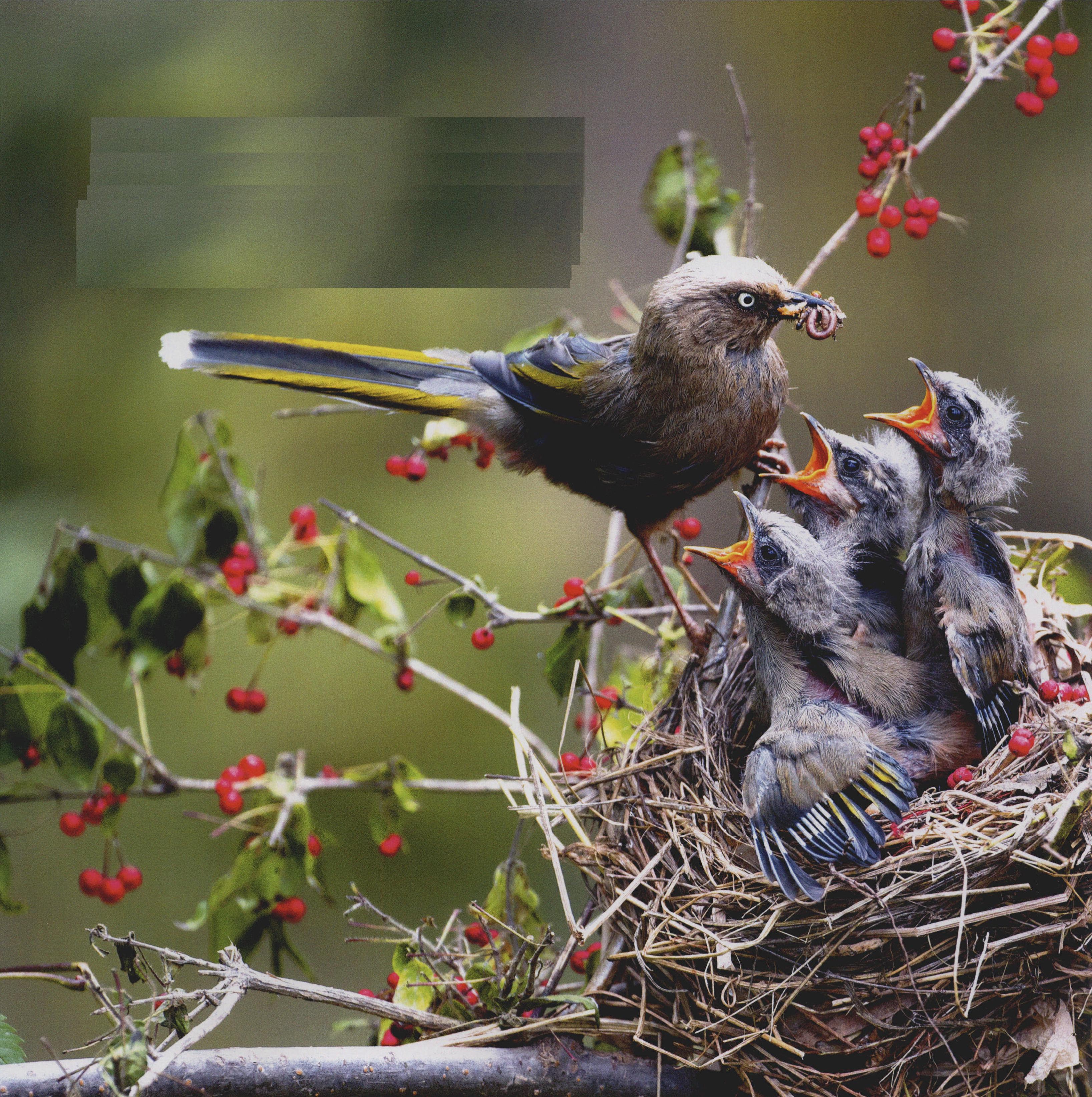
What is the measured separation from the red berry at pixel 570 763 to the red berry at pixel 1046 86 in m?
1.79

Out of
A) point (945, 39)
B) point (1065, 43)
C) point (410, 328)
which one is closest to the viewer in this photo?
point (945, 39)

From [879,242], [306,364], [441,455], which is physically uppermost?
[879,242]

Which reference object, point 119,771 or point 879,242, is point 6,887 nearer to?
point 119,771

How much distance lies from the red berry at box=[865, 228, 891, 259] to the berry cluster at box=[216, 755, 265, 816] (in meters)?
1.80

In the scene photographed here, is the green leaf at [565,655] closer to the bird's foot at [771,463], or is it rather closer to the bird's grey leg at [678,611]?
the bird's grey leg at [678,611]

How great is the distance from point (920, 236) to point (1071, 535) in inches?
29.4

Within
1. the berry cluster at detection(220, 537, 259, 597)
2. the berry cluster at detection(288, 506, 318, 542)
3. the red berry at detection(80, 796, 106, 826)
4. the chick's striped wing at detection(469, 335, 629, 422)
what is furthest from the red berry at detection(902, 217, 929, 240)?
the red berry at detection(80, 796, 106, 826)

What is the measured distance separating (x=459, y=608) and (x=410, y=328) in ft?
6.90

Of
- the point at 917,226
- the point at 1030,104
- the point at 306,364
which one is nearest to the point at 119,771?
the point at 306,364

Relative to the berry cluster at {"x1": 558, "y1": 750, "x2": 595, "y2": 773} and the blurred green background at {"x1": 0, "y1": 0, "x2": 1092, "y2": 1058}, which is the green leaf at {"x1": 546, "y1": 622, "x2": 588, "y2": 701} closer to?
the berry cluster at {"x1": 558, "y1": 750, "x2": 595, "y2": 773}

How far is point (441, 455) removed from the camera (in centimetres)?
280

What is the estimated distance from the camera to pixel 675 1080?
1991mm
